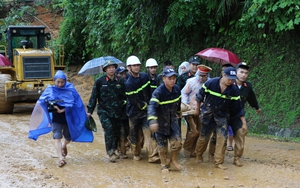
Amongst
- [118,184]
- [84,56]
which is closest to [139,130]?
[118,184]

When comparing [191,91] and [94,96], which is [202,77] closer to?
[191,91]

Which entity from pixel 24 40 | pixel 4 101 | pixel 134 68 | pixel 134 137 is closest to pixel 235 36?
pixel 134 68

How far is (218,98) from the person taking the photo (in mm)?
6742

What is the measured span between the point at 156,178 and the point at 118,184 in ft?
2.12

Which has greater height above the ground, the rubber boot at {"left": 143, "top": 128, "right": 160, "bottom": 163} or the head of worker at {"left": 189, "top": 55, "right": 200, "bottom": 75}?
the head of worker at {"left": 189, "top": 55, "right": 200, "bottom": 75}

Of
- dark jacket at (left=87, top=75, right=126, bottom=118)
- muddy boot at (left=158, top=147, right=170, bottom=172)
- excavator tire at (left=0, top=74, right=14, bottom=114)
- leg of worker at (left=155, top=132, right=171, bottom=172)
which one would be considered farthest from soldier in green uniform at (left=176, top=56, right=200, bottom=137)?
excavator tire at (left=0, top=74, right=14, bottom=114)

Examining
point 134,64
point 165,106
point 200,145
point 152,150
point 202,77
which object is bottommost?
point 152,150

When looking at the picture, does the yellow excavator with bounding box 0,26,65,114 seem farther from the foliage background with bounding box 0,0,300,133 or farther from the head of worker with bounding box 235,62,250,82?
the head of worker with bounding box 235,62,250,82

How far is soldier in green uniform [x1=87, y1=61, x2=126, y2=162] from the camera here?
7.41m

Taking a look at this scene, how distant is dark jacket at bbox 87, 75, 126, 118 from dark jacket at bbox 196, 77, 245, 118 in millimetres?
1579

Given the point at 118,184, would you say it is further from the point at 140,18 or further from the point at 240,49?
the point at 140,18

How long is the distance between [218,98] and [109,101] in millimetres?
2046

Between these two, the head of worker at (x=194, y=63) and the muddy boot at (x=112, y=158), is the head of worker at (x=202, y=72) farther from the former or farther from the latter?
the muddy boot at (x=112, y=158)

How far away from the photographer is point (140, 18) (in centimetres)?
1490
